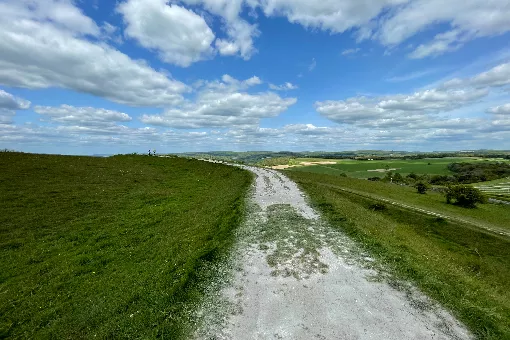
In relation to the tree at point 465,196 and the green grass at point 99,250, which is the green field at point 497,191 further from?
the green grass at point 99,250

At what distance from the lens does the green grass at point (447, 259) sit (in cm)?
1102

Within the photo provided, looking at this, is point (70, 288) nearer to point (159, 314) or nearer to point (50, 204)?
point (159, 314)

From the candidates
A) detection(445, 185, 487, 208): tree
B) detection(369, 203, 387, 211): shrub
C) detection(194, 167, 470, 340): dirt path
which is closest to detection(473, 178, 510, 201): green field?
detection(445, 185, 487, 208): tree

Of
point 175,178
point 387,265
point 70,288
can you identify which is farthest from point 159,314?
point 175,178

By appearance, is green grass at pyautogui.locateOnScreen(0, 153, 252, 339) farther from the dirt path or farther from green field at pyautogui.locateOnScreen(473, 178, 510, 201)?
green field at pyautogui.locateOnScreen(473, 178, 510, 201)

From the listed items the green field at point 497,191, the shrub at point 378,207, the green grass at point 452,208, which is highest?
the shrub at point 378,207

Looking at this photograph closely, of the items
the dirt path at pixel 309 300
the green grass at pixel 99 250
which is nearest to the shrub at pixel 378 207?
the green grass at pixel 99 250

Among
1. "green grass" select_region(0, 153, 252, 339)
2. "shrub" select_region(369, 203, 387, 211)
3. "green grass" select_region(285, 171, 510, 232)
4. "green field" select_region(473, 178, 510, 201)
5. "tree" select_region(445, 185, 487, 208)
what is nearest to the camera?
"green grass" select_region(0, 153, 252, 339)

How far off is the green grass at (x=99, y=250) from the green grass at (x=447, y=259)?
30.0 ft

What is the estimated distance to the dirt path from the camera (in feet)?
31.8

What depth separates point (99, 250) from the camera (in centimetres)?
1933

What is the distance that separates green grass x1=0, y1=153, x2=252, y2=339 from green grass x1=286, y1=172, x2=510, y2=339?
9.13 meters

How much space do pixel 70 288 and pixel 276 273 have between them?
35.4 ft

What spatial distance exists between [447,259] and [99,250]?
25008mm
